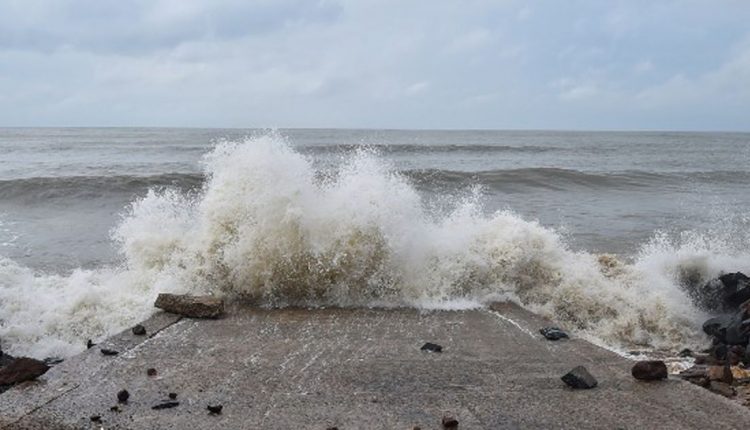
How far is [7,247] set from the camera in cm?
1023

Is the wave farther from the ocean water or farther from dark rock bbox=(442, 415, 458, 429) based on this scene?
dark rock bbox=(442, 415, 458, 429)

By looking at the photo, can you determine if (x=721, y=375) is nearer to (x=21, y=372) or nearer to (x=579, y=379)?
(x=579, y=379)

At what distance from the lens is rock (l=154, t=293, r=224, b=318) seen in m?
5.76

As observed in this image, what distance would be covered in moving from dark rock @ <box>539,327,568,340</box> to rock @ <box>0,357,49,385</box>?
347 centimetres

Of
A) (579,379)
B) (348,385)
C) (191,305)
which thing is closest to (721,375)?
(579,379)

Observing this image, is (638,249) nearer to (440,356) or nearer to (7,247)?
(440,356)

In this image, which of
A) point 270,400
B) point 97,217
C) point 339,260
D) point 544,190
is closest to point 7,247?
point 97,217

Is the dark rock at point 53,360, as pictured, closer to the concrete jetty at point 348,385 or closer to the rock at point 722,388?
the concrete jetty at point 348,385

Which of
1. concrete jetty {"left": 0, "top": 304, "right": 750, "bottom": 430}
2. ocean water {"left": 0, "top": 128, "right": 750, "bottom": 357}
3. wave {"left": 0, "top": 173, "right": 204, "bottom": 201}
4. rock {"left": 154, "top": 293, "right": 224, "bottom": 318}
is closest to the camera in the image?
concrete jetty {"left": 0, "top": 304, "right": 750, "bottom": 430}

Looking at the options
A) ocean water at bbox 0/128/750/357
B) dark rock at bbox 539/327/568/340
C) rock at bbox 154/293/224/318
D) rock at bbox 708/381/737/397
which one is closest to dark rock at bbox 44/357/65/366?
ocean water at bbox 0/128/750/357

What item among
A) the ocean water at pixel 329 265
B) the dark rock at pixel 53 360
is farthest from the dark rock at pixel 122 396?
the ocean water at pixel 329 265

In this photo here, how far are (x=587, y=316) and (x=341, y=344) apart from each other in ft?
10.0

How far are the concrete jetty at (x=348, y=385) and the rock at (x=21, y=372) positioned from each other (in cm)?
6

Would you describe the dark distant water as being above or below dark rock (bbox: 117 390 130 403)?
below
